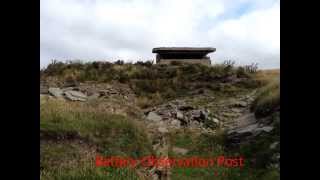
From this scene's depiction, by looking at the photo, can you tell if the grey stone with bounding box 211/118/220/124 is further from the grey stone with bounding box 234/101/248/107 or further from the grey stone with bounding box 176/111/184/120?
the grey stone with bounding box 234/101/248/107

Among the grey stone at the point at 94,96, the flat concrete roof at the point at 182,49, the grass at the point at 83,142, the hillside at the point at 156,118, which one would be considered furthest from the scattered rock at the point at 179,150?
the flat concrete roof at the point at 182,49

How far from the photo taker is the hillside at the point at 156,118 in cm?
1101

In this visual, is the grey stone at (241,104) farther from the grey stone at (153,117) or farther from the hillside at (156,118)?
the grey stone at (153,117)

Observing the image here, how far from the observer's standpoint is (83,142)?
1173 centimetres

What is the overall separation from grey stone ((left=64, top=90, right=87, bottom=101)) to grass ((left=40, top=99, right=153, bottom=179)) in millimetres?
5374

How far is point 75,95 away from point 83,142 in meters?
9.76

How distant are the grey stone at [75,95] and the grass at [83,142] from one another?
212 inches

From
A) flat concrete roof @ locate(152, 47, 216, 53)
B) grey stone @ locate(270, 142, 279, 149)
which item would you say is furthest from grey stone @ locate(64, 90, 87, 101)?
grey stone @ locate(270, 142, 279, 149)

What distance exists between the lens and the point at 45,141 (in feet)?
37.2

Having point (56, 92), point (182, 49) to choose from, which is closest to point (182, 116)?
point (56, 92)

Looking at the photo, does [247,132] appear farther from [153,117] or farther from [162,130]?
[153,117]
